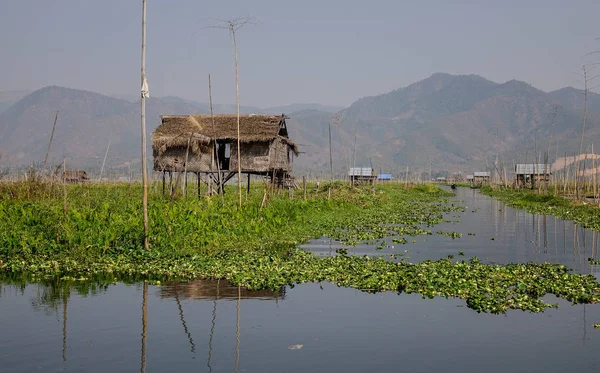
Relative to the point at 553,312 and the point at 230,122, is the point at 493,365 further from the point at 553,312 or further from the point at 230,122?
the point at 230,122

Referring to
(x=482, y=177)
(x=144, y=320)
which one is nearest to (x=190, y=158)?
(x=144, y=320)

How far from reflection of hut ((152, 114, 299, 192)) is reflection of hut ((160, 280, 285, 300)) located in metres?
27.8

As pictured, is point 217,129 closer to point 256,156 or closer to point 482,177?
point 256,156

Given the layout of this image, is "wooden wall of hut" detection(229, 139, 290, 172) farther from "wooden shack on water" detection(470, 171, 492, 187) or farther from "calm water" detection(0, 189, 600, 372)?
"wooden shack on water" detection(470, 171, 492, 187)

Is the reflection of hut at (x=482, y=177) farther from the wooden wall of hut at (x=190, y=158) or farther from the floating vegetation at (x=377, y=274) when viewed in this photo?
the floating vegetation at (x=377, y=274)

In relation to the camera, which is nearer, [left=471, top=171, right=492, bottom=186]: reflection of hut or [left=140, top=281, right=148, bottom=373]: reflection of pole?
[left=140, top=281, right=148, bottom=373]: reflection of pole

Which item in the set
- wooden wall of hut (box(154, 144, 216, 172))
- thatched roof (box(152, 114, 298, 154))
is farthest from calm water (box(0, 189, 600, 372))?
wooden wall of hut (box(154, 144, 216, 172))

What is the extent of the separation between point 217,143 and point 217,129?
1109 millimetres

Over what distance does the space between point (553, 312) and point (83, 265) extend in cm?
1122

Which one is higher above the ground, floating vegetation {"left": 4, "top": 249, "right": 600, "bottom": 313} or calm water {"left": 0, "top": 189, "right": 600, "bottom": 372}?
floating vegetation {"left": 4, "top": 249, "right": 600, "bottom": 313}

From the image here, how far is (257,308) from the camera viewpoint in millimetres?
13023

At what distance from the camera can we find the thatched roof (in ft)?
140

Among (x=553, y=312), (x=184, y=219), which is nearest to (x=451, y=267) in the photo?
(x=553, y=312)

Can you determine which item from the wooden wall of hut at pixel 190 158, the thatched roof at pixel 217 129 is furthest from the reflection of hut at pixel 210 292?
the wooden wall of hut at pixel 190 158
